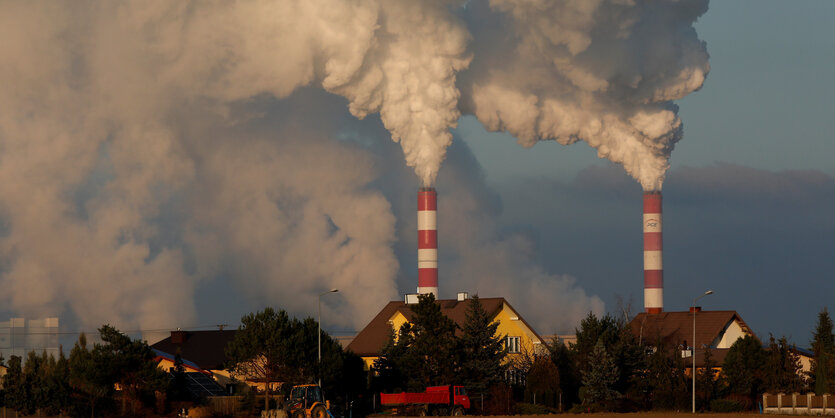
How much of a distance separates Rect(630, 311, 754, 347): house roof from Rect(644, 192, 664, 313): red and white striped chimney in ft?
5.79

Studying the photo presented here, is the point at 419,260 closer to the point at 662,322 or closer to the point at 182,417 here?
the point at 662,322

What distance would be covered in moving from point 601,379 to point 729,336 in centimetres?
2538

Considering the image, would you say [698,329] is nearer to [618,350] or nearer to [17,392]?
[618,350]

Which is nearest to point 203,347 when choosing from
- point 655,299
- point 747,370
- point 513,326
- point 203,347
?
point 203,347

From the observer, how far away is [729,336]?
92438mm

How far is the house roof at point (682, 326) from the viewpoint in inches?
A: 3548

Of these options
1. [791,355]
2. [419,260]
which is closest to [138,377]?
[419,260]

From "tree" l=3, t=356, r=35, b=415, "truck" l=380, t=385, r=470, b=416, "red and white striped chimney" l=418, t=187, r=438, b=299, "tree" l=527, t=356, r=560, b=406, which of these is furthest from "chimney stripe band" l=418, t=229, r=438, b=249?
"tree" l=3, t=356, r=35, b=415

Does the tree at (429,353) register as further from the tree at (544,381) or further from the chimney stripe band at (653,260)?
the chimney stripe band at (653,260)

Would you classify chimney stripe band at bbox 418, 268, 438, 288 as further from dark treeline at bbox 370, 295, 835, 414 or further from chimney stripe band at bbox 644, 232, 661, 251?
chimney stripe band at bbox 644, 232, 661, 251

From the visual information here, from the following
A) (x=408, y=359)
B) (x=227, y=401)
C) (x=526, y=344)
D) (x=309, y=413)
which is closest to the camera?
(x=309, y=413)

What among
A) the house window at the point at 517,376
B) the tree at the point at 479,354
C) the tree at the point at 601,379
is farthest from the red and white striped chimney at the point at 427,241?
the tree at the point at 601,379

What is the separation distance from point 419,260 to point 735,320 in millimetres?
27093

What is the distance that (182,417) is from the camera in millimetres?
57812
